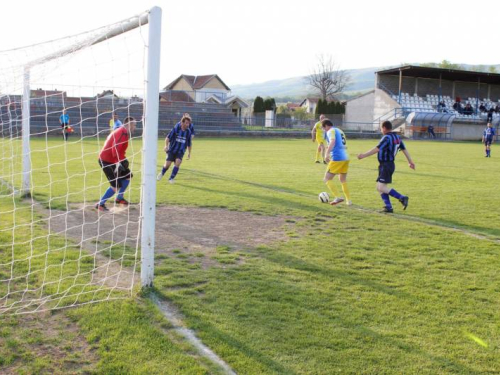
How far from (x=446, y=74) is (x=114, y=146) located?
50431 millimetres

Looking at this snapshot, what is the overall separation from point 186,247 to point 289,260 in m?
1.43

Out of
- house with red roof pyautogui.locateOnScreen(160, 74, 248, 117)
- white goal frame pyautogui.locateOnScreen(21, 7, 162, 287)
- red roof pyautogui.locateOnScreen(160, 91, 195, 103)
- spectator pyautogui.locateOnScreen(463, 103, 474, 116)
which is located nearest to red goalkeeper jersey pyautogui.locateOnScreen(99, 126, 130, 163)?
white goal frame pyautogui.locateOnScreen(21, 7, 162, 287)

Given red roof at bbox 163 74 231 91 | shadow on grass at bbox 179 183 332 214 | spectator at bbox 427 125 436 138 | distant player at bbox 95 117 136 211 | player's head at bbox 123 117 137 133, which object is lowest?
shadow on grass at bbox 179 183 332 214

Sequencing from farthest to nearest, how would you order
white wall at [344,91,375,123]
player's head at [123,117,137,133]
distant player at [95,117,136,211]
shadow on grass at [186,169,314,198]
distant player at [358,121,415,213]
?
white wall at [344,91,375,123] < shadow on grass at [186,169,314,198] < distant player at [358,121,415,213] < distant player at [95,117,136,211] < player's head at [123,117,137,133]

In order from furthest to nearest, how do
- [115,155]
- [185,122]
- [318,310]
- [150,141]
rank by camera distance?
[185,122] < [115,155] < [150,141] < [318,310]

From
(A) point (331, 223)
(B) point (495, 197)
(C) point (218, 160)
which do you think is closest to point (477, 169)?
(B) point (495, 197)

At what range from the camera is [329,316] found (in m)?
4.39

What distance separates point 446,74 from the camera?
51250 mm

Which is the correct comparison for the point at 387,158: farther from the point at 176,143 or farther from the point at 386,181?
the point at 176,143

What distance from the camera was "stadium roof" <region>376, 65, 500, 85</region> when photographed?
47.9m

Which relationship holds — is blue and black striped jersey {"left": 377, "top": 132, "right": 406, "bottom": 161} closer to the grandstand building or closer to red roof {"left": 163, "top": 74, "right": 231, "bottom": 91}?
the grandstand building

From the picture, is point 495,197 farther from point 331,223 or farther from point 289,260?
point 289,260

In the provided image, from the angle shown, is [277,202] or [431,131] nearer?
[277,202]

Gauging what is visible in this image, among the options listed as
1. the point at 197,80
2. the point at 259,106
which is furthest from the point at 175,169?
the point at 197,80
